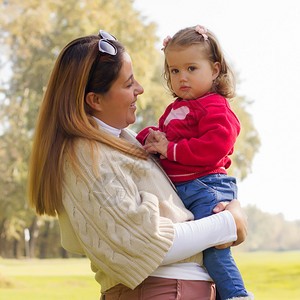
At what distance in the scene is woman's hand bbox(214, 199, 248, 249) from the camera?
1.97 meters

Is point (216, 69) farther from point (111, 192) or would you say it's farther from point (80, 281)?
point (80, 281)

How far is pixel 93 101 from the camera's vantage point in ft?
7.00

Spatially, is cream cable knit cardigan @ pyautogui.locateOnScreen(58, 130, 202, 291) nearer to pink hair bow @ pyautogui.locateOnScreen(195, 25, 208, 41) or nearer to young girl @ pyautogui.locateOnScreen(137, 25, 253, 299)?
young girl @ pyautogui.locateOnScreen(137, 25, 253, 299)

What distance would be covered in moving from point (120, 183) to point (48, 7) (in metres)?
13.8

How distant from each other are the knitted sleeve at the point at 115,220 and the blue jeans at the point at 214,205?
24cm

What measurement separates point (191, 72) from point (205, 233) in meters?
0.75

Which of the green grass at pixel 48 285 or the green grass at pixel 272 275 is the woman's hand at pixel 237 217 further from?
the green grass at pixel 272 275

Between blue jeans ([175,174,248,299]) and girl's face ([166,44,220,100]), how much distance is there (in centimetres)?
40

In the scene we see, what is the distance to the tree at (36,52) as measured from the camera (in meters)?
14.0

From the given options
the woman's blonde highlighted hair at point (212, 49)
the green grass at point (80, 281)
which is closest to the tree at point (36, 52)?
the green grass at point (80, 281)

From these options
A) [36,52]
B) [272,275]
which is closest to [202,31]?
[272,275]

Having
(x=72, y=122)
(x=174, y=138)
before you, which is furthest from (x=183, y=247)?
(x=72, y=122)

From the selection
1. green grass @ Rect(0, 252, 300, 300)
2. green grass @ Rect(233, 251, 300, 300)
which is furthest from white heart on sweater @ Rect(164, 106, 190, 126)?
green grass @ Rect(233, 251, 300, 300)

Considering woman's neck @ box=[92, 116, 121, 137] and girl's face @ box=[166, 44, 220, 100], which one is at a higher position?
girl's face @ box=[166, 44, 220, 100]
